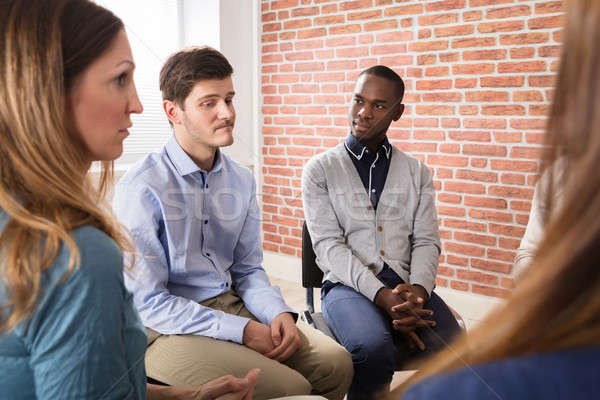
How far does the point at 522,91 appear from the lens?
216 cm

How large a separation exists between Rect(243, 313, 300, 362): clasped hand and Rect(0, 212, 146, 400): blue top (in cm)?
62

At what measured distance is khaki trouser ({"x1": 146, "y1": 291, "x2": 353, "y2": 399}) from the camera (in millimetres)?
1097

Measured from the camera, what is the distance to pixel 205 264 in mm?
1304

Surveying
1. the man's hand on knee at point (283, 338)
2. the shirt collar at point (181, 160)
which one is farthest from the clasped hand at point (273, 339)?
the shirt collar at point (181, 160)

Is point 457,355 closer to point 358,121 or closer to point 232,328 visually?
point 232,328

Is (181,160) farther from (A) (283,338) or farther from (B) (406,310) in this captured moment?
(B) (406,310)

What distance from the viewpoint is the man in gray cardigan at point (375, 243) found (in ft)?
4.41

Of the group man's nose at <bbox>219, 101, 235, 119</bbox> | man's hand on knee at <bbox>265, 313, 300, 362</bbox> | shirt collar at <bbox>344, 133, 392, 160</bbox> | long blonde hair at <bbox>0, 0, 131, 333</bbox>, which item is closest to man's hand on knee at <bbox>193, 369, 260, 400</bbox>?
man's hand on knee at <bbox>265, 313, 300, 362</bbox>

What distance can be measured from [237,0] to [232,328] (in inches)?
89.6

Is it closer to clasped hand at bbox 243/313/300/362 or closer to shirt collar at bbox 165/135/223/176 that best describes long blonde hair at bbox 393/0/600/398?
clasped hand at bbox 243/313/300/362

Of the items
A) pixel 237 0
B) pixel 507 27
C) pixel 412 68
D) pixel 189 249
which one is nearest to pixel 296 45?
pixel 237 0

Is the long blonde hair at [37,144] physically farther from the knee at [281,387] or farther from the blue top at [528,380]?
the knee at [281,387]

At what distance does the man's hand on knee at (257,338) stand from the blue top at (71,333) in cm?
61

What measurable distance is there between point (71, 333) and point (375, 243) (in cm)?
114
